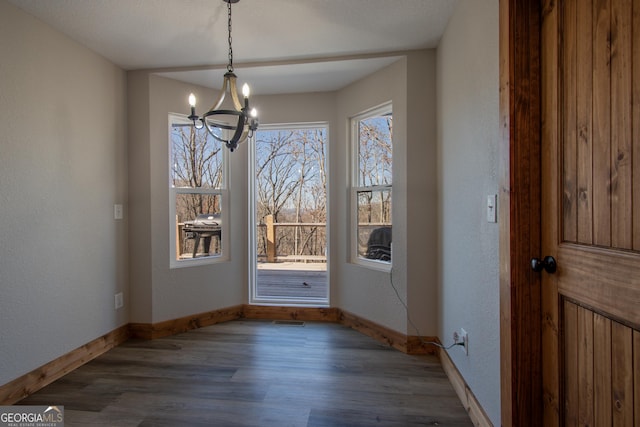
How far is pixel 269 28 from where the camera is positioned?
2318mm

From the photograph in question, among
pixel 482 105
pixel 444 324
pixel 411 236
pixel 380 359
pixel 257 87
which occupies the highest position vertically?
pixel 257 87

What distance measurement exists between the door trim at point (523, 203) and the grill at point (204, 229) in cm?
280

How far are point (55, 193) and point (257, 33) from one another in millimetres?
1856

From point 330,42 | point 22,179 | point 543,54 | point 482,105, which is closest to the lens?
point 543,54

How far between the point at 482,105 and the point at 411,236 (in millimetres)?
1226

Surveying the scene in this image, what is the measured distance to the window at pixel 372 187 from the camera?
2986 mm

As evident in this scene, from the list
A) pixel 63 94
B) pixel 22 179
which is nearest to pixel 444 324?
pixel 22 179

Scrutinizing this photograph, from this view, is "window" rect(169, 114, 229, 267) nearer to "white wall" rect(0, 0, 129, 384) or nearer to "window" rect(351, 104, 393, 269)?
"white wall" rect(0, 0, 129, 384)

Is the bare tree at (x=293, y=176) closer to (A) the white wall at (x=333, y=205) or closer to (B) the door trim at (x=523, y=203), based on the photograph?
(A) the white wall at (x=333, y=205)

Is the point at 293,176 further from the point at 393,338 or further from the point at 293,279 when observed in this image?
the point at 393,338

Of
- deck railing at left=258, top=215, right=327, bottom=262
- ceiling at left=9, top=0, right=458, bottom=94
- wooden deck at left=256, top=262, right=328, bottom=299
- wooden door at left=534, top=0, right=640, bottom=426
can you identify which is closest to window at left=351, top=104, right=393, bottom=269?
ceiling at left=9, top=0, right=458, bottom=94

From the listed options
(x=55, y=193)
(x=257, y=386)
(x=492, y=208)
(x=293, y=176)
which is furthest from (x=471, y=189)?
(x=55, y=193)

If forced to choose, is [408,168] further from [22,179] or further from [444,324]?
[22,179]

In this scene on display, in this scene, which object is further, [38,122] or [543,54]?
[38,122]
